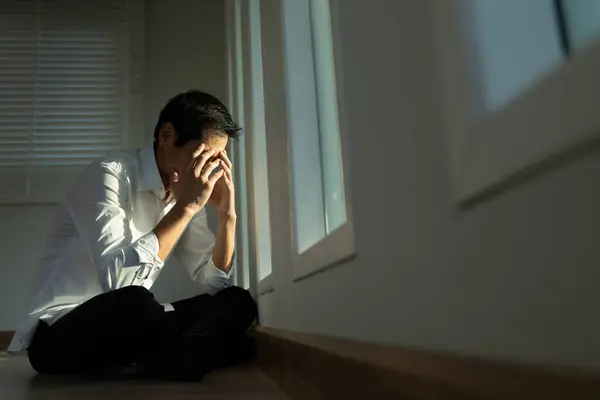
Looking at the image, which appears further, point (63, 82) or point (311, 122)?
point (63, 82)

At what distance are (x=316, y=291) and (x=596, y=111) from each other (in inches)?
20.3

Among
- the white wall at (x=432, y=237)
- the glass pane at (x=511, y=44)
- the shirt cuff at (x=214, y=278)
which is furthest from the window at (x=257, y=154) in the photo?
the glass pane at (x=511, y=44)

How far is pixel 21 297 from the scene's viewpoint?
198cm

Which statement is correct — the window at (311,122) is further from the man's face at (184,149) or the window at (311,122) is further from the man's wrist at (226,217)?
the man's wrist at (226,217)

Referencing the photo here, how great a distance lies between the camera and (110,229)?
1.09 metres

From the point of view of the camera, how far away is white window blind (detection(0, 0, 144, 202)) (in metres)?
2.09

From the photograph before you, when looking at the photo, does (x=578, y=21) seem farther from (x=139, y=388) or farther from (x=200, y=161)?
(x=200, y=161)

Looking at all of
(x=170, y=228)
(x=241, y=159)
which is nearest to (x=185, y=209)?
(x=170, y=228)

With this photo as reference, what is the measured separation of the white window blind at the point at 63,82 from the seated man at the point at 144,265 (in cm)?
83

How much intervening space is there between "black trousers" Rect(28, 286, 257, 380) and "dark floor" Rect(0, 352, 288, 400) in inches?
1.3

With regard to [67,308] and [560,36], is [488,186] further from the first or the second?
[67,308]

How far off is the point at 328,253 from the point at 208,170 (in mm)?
686

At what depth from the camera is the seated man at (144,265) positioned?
1.02 metres

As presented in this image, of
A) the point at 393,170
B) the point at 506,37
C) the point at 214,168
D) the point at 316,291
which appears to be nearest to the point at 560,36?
the point at 506,37
